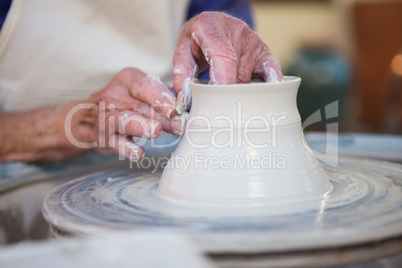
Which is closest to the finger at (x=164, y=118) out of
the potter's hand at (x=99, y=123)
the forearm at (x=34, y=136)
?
the potter's hand at (x=99, y=123)

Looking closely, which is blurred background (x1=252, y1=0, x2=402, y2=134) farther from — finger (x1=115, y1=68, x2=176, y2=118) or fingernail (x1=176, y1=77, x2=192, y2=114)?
fingernail (x1=176, y1=77, x2=192, y2=114)

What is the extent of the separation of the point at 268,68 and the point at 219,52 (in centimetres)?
14

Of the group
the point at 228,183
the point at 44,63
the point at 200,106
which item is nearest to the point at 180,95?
the point at 200,106

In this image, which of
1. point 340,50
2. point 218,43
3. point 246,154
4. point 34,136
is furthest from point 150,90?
point 340,50

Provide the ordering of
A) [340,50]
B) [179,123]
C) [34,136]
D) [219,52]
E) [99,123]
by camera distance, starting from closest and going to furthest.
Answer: [219,52] < [179,123] < [99,123] < [34,136] < [340,50]

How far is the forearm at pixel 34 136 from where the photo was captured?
1.36 metres

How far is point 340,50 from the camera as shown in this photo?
4.93m

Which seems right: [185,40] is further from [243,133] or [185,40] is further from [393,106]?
[393,106]

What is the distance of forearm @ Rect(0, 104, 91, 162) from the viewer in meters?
1.36

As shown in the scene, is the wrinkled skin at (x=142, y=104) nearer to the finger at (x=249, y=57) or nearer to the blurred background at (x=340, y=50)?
the finger at (x=249, y=57)

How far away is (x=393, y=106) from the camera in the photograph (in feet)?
7.48

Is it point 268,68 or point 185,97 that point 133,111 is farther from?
point 268,68

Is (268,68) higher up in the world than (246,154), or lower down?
higher up

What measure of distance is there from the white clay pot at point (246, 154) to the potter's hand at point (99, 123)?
0.16 metres
